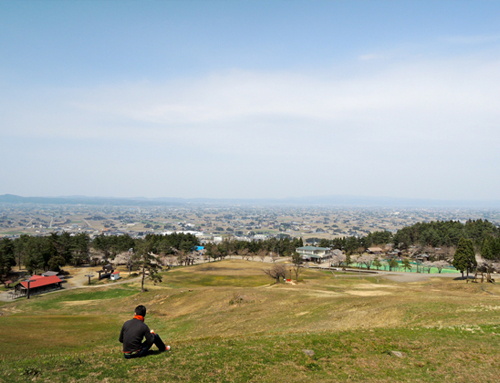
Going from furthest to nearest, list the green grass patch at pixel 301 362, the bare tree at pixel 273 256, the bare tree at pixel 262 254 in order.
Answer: the bare tree at pixel 262 254 → the bare tree at pixel 273 256 → the green grass patch at pixel 301 362

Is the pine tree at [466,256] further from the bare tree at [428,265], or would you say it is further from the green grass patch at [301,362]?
the green grass patch at [301,362]

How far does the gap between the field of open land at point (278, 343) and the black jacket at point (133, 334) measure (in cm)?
93

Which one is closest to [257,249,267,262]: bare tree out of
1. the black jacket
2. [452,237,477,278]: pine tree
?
[452,237,477,278]: pine tree

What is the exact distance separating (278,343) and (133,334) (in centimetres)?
844

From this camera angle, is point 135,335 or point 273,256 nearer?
point 135,335

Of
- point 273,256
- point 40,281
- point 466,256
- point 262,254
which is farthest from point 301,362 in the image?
point 273,256

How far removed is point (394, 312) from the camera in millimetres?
23094

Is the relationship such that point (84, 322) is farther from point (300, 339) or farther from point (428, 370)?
point (428, 370)

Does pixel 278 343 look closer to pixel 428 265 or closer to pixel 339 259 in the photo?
pixel 339 259

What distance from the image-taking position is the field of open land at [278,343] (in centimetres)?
1177

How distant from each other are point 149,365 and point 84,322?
2422 centimetres

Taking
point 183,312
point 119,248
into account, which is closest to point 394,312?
point 183,312

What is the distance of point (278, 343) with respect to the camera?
16109 mm

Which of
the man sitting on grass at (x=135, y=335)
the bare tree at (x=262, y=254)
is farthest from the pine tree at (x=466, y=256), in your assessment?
the bare tree at (x=262, y=254)
